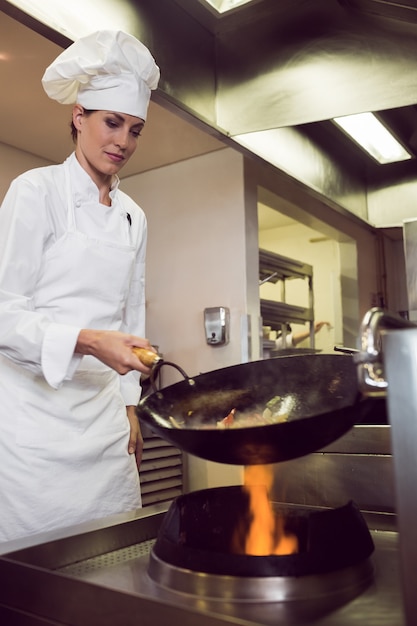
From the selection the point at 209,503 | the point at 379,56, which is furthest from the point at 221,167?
the point at 209,503

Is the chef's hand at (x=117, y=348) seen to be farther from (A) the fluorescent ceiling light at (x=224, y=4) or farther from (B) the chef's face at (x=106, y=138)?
(A) the fluorescent ceiling light at (x=224, y=4)

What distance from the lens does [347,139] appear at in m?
2.60

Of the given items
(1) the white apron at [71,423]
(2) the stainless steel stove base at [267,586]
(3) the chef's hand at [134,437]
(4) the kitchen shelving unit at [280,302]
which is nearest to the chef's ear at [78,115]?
(1) the white apron at [71,423]

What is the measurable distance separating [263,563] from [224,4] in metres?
1.75

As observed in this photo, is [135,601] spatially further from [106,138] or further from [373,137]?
[373,137]

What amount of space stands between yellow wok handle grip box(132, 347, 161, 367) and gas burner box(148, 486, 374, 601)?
0.23 m

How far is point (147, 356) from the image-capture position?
100 cm

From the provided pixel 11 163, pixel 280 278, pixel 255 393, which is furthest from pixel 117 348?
pixel 280 278

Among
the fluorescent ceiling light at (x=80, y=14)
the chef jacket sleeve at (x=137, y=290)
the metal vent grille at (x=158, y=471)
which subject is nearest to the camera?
the fluorescent ceiling light at (x=80, y=14)

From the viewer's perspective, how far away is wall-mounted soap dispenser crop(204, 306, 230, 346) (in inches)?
115

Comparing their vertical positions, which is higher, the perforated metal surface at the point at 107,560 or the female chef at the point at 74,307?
the female chef at the point at 74,307

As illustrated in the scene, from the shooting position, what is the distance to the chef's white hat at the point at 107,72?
4.63 ft

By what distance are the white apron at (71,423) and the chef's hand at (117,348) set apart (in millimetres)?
272

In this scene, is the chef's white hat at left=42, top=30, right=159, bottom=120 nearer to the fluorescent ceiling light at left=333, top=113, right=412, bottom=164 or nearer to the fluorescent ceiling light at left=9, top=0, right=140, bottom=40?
the fluorescent ceiling light at left=9, top=0, right=140, bottom=40
